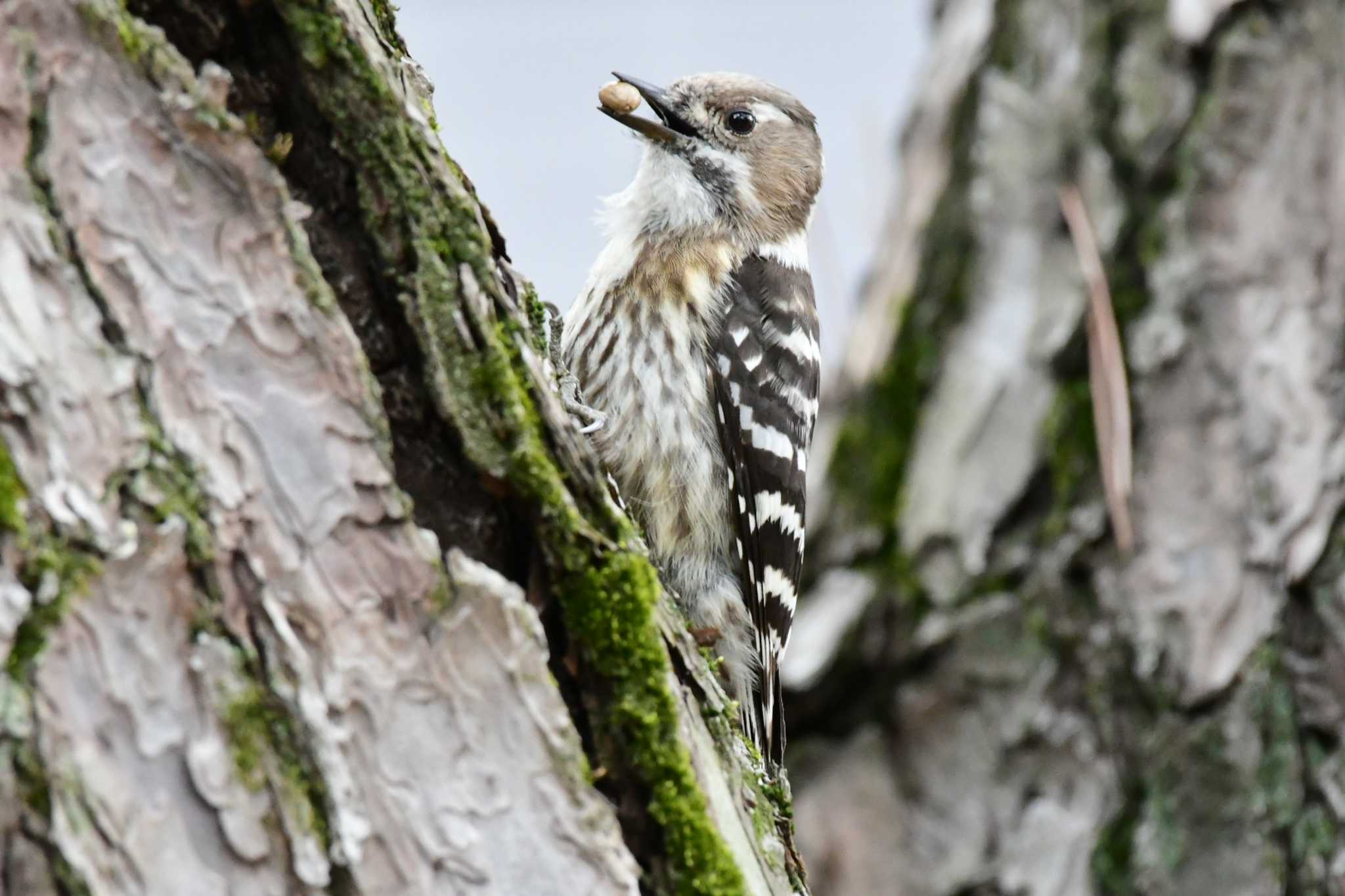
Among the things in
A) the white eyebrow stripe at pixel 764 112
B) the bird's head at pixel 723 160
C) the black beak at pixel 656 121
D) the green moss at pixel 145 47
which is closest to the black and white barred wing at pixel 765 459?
the bird's head at pixel 723 160

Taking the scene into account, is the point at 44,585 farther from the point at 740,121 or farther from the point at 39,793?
the point at 740,121

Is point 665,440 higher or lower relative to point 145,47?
lower

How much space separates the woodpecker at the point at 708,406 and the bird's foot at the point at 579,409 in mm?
16

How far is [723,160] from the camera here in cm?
412

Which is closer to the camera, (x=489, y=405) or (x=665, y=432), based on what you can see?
(x=489, y=405)

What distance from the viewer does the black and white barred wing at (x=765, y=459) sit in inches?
138

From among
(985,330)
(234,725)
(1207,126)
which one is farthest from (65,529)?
(1207,126)

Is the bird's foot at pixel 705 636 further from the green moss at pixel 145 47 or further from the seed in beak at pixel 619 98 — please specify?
the seed in beak at pixel 619 98

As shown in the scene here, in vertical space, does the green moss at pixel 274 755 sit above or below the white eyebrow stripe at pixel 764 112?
below

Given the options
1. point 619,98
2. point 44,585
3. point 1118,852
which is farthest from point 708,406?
point 44,585

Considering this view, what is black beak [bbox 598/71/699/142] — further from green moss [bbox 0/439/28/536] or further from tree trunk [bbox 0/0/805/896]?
green moss [bbox 0/439/28/536]

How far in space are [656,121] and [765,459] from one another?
1066 millimetres

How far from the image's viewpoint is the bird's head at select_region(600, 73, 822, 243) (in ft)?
12.8

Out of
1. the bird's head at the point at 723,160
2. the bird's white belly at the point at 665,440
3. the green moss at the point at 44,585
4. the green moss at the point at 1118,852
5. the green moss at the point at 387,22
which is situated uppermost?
the green moss at the point at 387,22
